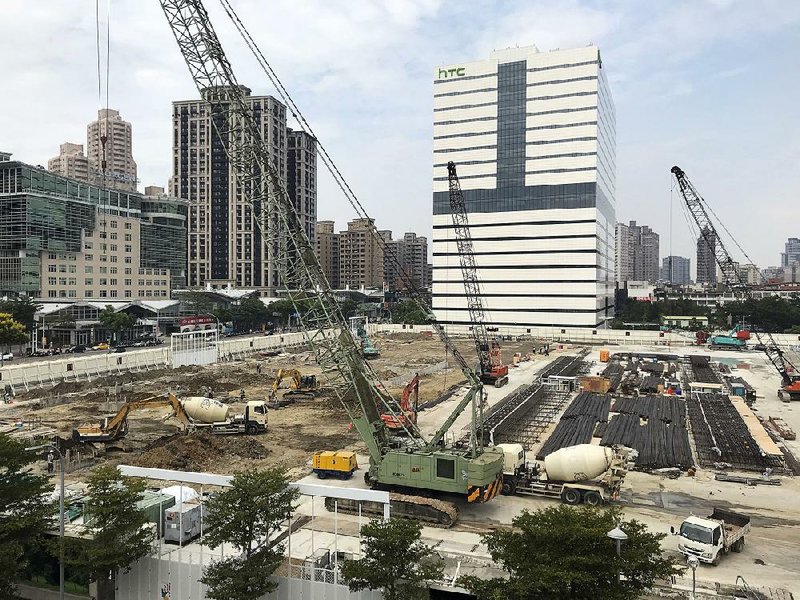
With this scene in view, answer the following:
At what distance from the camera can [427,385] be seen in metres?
65.9

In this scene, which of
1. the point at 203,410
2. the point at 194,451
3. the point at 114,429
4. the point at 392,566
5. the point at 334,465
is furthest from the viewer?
the point at 203,410

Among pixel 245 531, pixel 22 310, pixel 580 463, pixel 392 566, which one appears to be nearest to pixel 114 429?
pixel 245 531

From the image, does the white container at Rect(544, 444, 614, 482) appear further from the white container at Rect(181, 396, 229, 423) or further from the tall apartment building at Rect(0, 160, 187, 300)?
the tall apartment building at Rect(0, 160, 187, 300)

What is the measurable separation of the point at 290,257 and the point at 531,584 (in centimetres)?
2112

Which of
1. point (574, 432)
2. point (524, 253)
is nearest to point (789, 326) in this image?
point (524, 253)

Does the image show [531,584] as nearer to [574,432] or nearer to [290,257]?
[290,257]

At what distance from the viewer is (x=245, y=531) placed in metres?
17.5

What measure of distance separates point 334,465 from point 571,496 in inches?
491

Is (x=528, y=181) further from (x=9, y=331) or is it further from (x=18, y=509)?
(x=18, y=509)

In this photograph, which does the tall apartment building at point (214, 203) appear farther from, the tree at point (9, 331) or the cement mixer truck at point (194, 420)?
the cement mixer truck at point (194, 420)

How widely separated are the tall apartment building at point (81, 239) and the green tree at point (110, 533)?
95.5m

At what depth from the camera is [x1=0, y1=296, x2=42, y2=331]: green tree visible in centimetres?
8369

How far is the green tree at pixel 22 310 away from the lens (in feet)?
275

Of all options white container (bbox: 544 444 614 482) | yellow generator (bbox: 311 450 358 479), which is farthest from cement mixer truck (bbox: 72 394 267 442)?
white container (bbox: 544 444 614 482)
